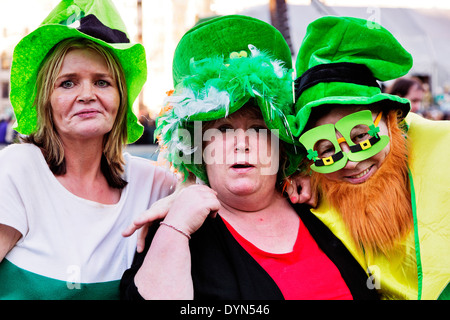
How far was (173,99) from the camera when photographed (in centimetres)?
164

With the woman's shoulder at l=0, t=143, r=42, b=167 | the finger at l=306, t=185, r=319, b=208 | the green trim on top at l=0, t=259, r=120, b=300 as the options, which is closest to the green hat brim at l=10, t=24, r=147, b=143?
the woman's shoulder at l=0, t=143, r=42, b=167

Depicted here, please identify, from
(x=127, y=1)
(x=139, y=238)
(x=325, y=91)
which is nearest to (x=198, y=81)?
(x=325, y=91)

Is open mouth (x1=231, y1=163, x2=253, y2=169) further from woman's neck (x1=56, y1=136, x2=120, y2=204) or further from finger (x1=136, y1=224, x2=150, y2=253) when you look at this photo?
woman's neck (x1=56, y1=136, x2=120, y2=204)

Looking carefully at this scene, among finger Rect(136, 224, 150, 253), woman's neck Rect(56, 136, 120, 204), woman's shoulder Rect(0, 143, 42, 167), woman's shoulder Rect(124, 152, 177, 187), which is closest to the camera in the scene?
finger Rect(136, 224, 150, 253)

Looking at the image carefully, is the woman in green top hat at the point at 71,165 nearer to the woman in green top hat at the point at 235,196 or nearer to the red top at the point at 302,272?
the woman in green top hat at the point at 235,196

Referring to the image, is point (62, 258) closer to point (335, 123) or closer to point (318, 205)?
point (318, 205)

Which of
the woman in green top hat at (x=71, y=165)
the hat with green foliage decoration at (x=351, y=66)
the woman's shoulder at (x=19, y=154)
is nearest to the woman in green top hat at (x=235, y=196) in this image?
the hat with green foliage decoration at (x=351, y=66)

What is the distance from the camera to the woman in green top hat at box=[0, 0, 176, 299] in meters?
1.59

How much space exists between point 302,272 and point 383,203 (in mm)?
411

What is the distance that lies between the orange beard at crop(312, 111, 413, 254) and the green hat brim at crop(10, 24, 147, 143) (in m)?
1.04

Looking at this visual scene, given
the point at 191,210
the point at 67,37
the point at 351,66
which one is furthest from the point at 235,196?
the point at 67,37

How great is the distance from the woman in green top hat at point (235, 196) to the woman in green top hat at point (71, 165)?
8.5 inches

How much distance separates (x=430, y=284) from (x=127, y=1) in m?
4.24

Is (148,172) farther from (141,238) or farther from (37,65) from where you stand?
(37,65)
